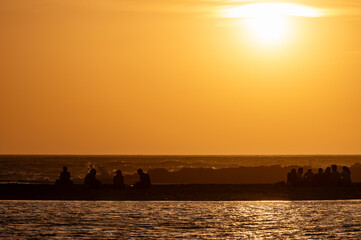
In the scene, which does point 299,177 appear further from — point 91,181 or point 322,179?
point 91,181

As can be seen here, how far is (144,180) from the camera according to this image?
137 feet

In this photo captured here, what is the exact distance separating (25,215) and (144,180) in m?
11.8

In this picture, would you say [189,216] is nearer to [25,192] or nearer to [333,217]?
[333,217]

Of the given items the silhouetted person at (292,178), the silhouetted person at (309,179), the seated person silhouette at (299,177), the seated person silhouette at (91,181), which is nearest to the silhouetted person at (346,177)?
the silhouetted person at (309,179)

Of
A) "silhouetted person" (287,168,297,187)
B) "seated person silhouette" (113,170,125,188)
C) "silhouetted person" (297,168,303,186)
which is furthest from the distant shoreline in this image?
"silhouetted person" (287,168,297,187)

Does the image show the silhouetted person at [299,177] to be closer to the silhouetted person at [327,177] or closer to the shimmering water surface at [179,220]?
the silhouetted person at [327,177]

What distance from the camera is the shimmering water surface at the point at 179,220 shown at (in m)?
25.4

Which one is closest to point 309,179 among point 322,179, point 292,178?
point 322,179

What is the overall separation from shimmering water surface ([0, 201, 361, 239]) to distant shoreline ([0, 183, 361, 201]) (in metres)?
1.99

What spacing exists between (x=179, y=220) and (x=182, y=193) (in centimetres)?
1147

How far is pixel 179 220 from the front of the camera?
29656 millimetres

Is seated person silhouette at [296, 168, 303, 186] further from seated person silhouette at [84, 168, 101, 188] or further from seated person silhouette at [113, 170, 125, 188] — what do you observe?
seated person silhouette at [84, 168, 101, 188]

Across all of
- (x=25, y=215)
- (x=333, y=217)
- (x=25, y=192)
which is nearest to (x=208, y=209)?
(x=333, y=217)

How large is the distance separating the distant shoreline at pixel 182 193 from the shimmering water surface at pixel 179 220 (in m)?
1.99
